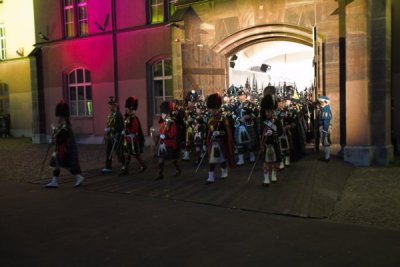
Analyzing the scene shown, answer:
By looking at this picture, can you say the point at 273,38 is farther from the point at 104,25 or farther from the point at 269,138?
the point at 104,25

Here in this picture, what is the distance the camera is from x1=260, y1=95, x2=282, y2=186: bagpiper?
29.2 feet

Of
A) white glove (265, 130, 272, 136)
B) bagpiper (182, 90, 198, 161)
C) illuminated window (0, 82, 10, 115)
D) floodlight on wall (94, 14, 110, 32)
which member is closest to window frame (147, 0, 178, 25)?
floodlight on wall (94, 14, 110, 32)

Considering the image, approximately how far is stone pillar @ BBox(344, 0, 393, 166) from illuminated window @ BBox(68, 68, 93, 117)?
12.4 meters

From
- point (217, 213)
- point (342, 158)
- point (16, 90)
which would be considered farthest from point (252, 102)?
point (16, 90)

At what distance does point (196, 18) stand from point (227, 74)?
219 centimetres

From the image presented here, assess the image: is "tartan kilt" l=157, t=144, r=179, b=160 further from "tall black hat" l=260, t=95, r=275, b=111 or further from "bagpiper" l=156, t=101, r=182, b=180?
"tall black hat" l=260, t=95, r=275, b=111

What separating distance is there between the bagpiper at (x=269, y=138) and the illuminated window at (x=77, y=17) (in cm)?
1375

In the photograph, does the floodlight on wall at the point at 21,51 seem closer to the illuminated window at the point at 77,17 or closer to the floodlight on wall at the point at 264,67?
the illuminated window at the point at 77,17

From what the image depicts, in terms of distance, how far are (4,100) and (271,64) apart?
15.5 metres

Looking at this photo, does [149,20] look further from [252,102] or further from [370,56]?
[370,56]

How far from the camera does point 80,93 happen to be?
20.9 m

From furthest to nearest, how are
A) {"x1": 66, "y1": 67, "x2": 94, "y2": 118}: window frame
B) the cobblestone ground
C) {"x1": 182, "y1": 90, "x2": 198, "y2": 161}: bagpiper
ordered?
{"x1": 66, "y1": 67, "x2": 94, "y2": 118}: window frame < {"x1": 182, "y1": 90, "x2": 198, "y2": 161}: bagpiper < the cobblestone ground

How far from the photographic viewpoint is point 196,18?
15.4 meters

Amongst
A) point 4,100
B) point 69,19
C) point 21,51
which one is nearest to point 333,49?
point 69,19
